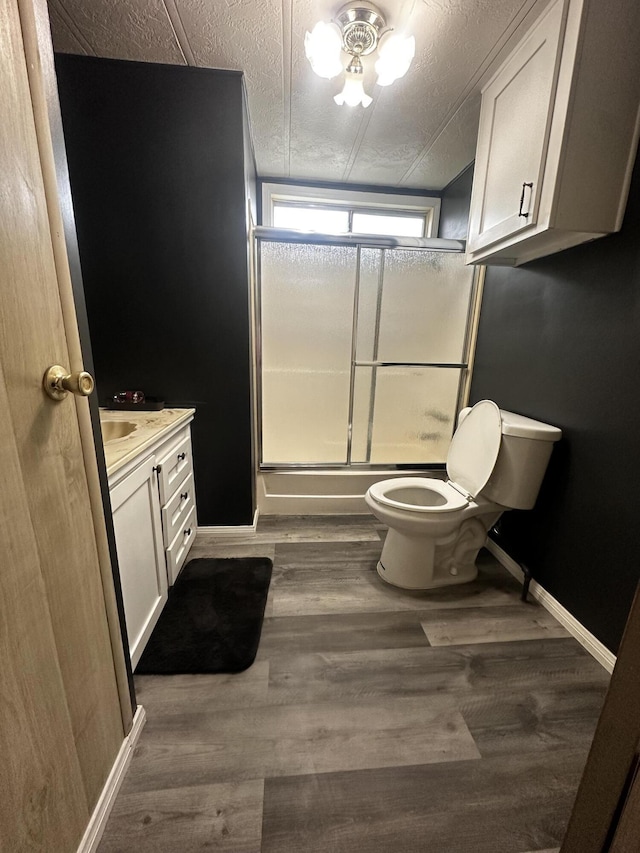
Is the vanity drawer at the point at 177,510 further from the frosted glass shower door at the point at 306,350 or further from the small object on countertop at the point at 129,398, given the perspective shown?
the frosted glass shower door at the point at 306,350

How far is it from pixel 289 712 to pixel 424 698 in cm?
48

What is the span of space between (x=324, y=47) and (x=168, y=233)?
1.04m

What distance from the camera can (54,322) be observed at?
675 mm

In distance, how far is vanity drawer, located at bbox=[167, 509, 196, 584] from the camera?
1.60 meters

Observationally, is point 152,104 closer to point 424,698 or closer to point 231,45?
point 231,45

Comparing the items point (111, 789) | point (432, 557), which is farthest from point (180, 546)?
point (432, 557)

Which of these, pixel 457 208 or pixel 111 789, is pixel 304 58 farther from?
pixel 111 789

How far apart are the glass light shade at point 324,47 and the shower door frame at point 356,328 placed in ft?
2.81

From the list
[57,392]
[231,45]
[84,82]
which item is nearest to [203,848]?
[57,392]

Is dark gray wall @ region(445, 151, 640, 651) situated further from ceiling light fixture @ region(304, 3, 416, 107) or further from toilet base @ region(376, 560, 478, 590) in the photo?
ceiling light fixture @ region(304, 3, 416, 107)

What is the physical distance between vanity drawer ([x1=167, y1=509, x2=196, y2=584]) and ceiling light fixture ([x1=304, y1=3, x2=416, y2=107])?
6.94 feet

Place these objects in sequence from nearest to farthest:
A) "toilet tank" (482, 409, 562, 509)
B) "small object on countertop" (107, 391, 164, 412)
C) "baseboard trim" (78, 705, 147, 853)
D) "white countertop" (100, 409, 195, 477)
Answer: "baseboard trim" (78, 705, 147, 853)
"white countertop" (100, 409, 195, 477)
"toilet tank" (482, 409, 562, 509)
"small object on countertop" (107, 391, 164, 412)

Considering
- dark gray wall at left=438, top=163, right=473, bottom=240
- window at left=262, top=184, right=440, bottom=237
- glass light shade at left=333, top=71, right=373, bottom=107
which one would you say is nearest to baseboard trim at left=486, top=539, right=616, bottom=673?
dark gray wall at left=438, top=163, right=473, bottom=240

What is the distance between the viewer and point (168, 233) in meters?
1.76
